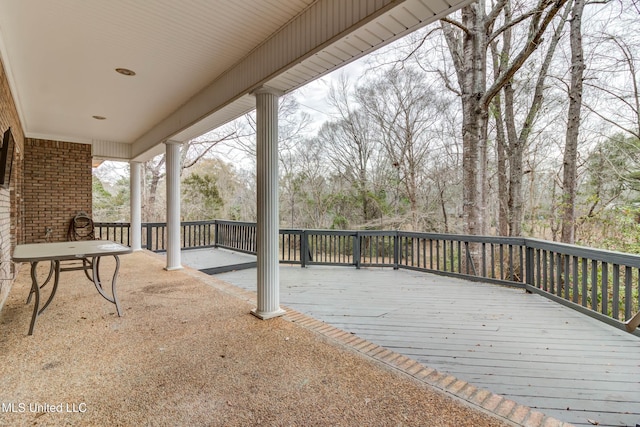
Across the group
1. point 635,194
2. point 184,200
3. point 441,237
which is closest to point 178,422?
point 441,237

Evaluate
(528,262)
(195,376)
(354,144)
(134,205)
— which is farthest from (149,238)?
(528,262)

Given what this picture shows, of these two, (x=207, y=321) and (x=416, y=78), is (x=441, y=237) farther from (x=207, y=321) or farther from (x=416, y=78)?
(x=416, y=78)

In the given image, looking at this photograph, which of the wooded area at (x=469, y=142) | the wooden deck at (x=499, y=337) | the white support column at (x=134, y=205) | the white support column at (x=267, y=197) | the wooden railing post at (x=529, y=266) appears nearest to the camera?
the wooden deck at (x=499, y=337)

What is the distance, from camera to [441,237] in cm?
562

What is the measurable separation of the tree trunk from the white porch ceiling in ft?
19.6

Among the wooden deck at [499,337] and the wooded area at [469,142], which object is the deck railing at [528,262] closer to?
the wooden deck at [499,337]

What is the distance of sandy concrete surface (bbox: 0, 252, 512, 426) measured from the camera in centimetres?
172

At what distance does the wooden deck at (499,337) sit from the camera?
203 cm

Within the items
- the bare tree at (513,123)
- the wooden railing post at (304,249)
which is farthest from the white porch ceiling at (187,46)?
the bare tree at (513,123)

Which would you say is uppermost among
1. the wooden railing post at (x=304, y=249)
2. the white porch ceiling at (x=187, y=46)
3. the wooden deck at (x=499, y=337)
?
the white porch ceiling at (x=187, y=46)

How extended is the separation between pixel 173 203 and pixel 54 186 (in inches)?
158

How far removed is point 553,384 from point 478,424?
95 centimetres

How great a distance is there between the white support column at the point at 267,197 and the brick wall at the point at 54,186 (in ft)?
22.0

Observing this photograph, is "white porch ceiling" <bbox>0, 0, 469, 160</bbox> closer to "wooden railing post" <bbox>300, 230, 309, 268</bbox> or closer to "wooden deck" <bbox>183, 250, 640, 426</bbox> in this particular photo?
"wooden deck" <bbox>183, 250, 640, 426</bbox>
